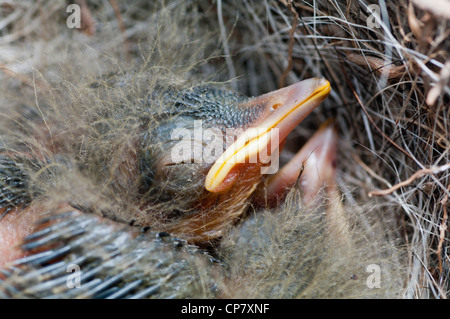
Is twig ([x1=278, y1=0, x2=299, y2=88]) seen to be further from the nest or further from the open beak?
the open beak

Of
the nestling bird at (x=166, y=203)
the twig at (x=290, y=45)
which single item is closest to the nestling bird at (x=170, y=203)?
the nestling bird at (x=166, y=203)

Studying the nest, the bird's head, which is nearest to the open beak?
the bird's head

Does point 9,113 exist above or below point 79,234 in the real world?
above

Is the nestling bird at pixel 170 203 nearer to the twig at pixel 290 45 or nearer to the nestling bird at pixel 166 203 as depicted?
the nestling bird at pixel 166 203

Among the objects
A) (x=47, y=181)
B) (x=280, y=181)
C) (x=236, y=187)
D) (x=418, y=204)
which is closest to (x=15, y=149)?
(x=47, y=181)

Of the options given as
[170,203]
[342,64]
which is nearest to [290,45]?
[342,64]

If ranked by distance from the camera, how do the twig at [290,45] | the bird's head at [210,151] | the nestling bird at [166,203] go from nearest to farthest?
1. the nestling bird at [166,203]
2. the bird's head at [210,151]
3. the twig at [290,45]
